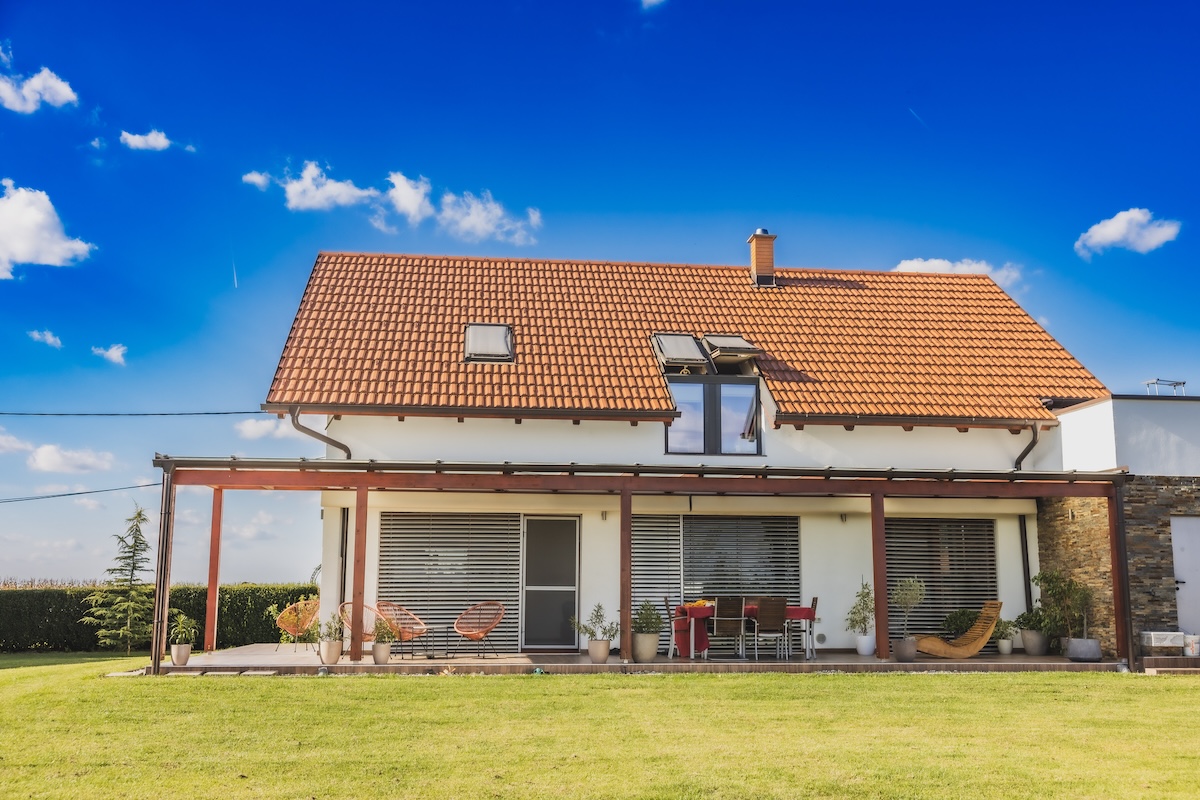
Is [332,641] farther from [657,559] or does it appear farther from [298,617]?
[657,559]

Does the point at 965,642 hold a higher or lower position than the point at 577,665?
higher

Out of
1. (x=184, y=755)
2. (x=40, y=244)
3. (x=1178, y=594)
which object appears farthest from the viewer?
(x=40, y=244)

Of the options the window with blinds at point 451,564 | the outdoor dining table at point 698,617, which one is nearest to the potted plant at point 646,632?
the outdoor dining table at point 698,617

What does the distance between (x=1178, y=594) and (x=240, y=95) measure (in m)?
17.2

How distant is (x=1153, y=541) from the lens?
14.4 meters

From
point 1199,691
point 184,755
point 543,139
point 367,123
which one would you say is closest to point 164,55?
point 367,123

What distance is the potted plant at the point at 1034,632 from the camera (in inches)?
606

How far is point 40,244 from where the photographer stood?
70.2 ft

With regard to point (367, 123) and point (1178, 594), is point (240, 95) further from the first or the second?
point (1178, 594)

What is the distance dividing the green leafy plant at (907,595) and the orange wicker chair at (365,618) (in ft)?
25.5

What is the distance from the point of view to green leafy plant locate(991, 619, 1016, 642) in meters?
15.8

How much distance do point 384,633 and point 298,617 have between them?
9.18ft

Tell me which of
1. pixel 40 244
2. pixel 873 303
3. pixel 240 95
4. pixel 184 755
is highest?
pixel 240 95

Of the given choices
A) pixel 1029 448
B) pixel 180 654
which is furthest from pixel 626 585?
pixel 1029 448
